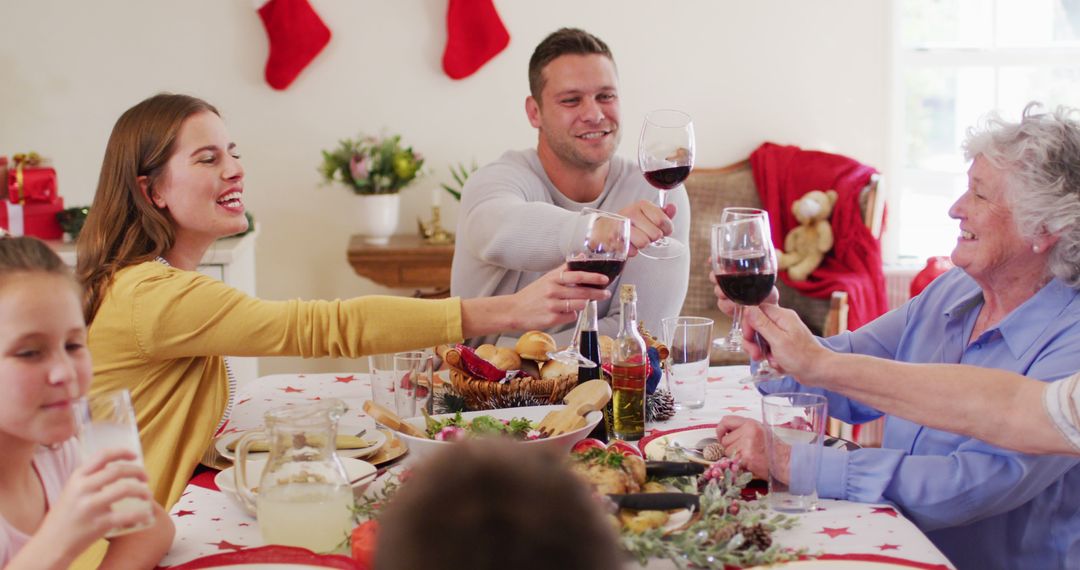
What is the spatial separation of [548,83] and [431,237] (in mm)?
1580

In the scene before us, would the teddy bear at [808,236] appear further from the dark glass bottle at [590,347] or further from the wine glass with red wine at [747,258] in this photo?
the wine glass with red wine at [747,258]

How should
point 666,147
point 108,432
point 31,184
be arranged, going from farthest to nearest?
point 31,184
point 666,147
point 108,432

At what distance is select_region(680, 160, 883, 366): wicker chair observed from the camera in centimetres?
404

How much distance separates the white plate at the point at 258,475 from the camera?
1321 millimetres

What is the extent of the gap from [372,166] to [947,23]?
256 centimetres

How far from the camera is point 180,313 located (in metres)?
1.60

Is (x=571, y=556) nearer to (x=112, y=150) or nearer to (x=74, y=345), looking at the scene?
(x=74, y=345)

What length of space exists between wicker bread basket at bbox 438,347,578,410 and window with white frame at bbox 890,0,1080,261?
3.39 metres

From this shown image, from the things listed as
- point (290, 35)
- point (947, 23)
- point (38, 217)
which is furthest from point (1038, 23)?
point (38, 217)

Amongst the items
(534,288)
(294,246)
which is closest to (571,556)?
(534,288)

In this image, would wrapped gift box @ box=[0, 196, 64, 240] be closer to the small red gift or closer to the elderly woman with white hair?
the small red gift

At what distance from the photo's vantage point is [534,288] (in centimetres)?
168

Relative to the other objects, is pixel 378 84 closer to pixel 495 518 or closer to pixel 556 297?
pixel 556 297

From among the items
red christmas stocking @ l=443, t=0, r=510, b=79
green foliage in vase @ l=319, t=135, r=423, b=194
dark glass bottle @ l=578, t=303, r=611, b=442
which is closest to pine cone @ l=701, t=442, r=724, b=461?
dark glass bottle @ l=578, t=303, r=611, b=442
